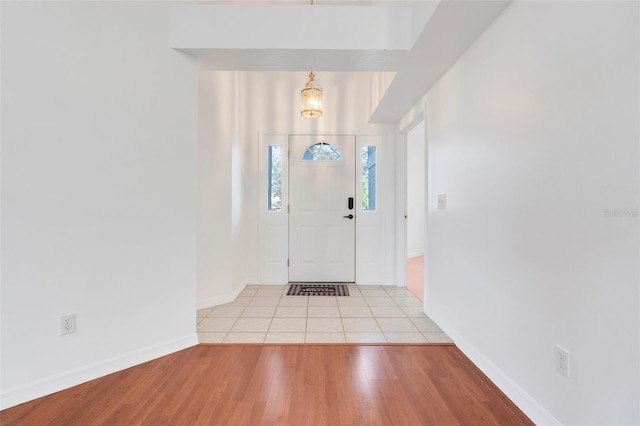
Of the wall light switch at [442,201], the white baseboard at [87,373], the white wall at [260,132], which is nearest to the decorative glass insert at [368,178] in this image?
the white wall at [260,132]

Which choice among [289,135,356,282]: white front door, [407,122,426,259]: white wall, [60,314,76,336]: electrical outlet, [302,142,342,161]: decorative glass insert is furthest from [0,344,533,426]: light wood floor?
[407,122,426,259]: white wall

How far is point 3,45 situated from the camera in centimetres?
149

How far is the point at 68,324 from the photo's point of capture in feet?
5.41

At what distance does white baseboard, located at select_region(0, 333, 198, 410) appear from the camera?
1495mm

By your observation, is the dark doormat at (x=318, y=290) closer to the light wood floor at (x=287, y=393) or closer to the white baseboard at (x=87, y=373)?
the light wood floor at (x=287, y=393)

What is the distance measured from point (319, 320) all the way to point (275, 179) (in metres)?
1.94

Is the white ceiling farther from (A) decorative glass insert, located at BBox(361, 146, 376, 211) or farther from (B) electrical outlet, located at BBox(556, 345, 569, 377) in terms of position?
(B) electrical outlet, located at BBox(556, 345, 569, 377)

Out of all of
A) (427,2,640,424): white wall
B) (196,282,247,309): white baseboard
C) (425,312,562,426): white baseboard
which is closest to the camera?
(427,2,640,424): white wall

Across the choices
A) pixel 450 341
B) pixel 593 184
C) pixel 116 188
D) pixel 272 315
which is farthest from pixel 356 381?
pixel 116 188

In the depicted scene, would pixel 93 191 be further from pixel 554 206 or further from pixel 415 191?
pixel 415 191

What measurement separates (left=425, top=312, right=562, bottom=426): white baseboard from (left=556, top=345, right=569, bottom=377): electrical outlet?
0.23 metres

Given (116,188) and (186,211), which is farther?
(186,211)

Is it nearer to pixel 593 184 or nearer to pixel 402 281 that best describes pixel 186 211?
pixel 593 184

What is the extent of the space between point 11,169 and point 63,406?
48.7 inches
